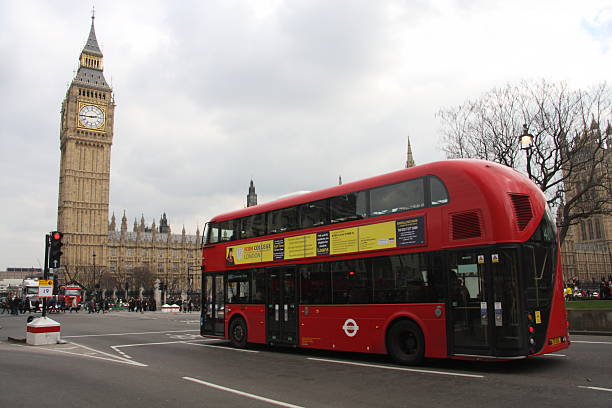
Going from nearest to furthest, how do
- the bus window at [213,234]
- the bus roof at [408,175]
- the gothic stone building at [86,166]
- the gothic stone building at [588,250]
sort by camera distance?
the bus roof at [408,175], the bus window at [213,234], the gothic stone building at [86,166], the gothic stone building at [588,250]

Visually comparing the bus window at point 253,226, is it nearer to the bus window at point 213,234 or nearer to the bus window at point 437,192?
the bus window at point 213,234

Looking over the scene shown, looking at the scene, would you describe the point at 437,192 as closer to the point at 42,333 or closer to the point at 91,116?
the point at 42,333

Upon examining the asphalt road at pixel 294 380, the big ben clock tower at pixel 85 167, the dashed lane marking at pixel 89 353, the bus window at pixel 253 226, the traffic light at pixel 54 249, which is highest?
the big ben clock tower at pixel 85 167

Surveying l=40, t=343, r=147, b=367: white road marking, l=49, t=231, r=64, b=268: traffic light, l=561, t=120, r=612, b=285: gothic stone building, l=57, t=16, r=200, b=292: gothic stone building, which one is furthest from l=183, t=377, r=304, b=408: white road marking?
l=561, t=120, r=612, b=285: gothic stone building

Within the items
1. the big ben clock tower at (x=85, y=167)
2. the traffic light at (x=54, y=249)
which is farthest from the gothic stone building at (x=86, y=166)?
the traffic light at (x=54, y=249)

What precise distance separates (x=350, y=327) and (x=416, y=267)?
2.41m

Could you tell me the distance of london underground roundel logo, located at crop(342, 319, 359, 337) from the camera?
1145 cm

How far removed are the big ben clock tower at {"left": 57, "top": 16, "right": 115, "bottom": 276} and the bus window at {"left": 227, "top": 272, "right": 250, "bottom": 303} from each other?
93058 millimetres

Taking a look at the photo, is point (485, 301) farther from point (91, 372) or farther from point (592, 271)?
point (592, 271)

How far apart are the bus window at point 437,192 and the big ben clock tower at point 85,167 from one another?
100302 millimetres

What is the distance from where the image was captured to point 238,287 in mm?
15188

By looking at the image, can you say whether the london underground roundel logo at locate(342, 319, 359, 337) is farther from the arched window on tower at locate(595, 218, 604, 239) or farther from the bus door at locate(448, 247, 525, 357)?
the arched window on tower at locate(595, 218, 604, 239)

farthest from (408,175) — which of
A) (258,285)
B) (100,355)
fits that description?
(100,355)

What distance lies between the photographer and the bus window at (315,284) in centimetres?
1230
